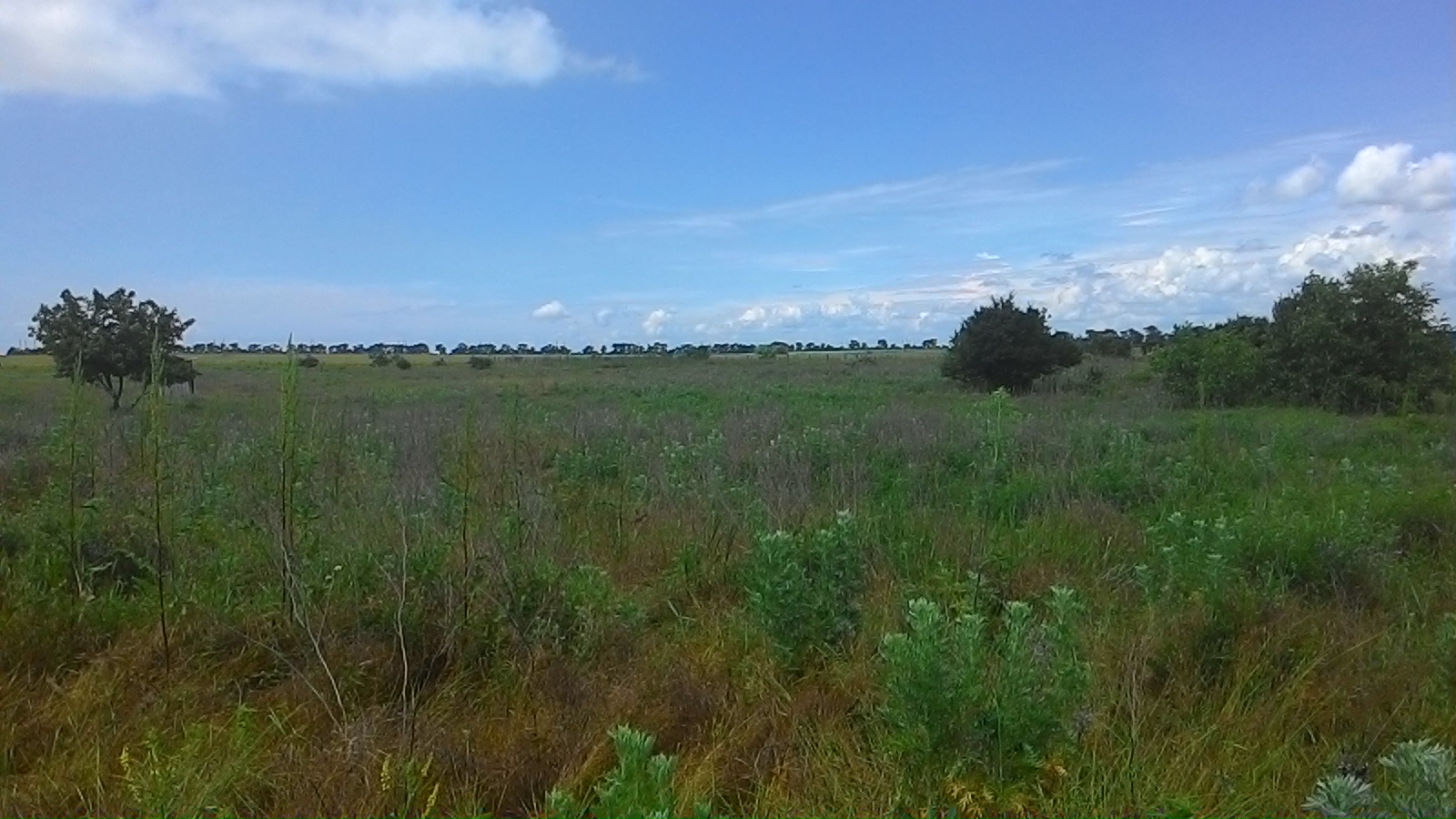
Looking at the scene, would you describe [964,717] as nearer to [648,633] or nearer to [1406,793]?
[1406,793]

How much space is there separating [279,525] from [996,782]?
333cm

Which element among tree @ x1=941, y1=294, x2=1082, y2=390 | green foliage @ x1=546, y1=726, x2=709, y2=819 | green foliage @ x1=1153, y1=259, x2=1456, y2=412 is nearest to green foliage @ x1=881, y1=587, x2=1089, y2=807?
green foliage @ x1=546, y1=726, x2=709, y2=819

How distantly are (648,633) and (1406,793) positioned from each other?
296cm

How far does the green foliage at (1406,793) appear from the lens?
2.00 metres

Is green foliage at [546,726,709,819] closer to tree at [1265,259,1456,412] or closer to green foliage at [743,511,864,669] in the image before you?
green foliage at [743,511,864,669]

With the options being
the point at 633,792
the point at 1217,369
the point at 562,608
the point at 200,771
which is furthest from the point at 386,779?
the point at 1217,369

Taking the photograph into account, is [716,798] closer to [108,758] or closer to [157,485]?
[108,758]

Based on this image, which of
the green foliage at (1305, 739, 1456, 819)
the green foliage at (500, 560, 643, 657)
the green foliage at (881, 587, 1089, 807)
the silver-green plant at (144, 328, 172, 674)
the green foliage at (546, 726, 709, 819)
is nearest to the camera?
the green foliage at (1305, 739, 1456, 819)

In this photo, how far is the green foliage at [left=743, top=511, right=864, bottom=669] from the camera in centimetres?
392

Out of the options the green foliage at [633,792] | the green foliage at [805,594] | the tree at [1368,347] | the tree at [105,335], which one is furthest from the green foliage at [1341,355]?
the tree at [105,335]

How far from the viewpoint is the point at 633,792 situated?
252 cm

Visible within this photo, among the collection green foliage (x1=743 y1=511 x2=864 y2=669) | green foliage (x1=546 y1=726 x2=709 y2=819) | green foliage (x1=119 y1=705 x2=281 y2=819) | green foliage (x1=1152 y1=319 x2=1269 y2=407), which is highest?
green foliage (x1=1152 y1=319 x2=1269 y2=407)

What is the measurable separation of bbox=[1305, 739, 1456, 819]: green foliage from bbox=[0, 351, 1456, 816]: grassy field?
0.46 m

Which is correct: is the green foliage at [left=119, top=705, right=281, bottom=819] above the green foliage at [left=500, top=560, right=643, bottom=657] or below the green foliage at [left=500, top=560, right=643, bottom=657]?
below
